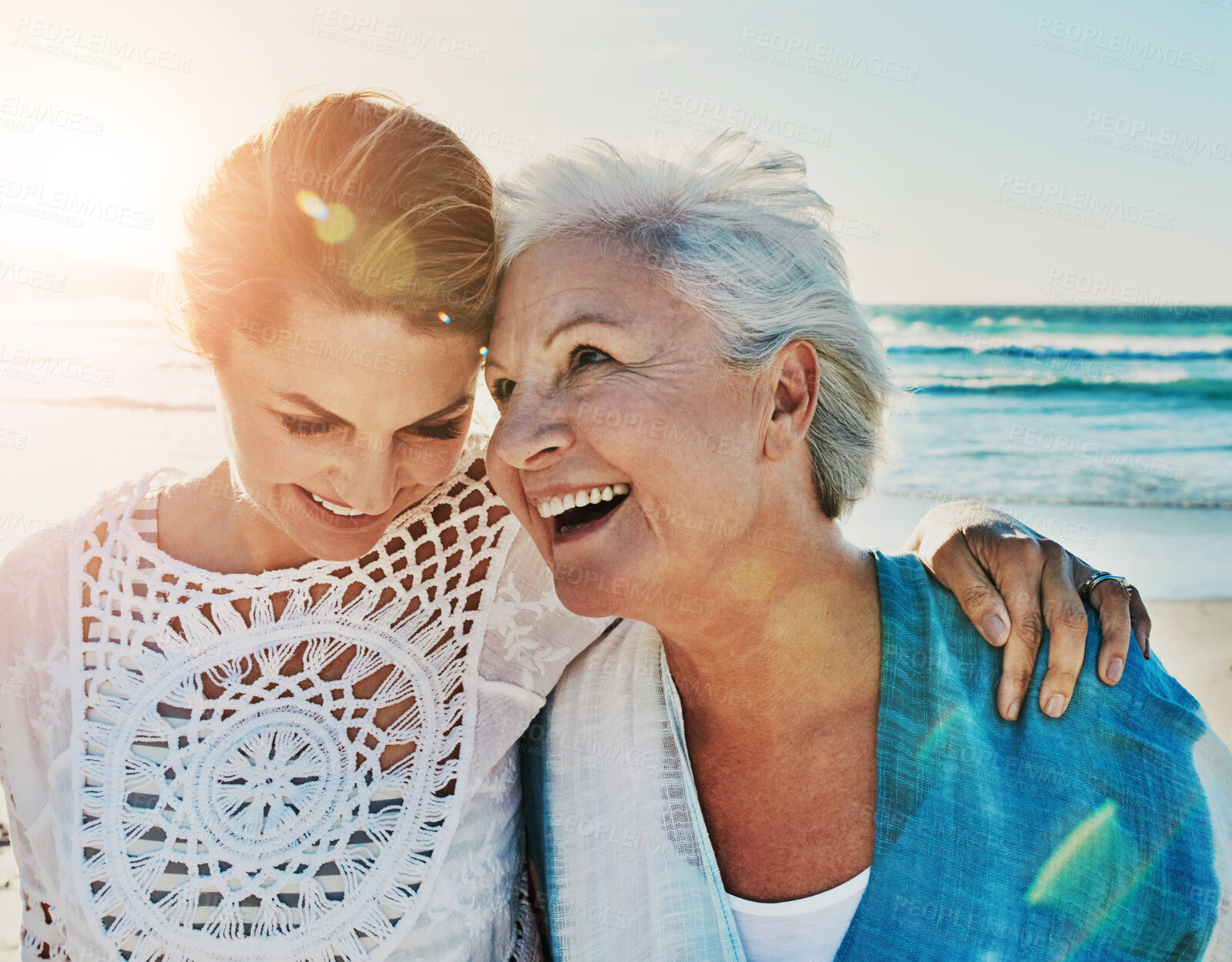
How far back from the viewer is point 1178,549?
735cm

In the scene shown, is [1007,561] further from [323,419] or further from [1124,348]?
[1124,348]

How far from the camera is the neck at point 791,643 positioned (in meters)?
2.16

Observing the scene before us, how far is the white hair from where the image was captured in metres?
2.03

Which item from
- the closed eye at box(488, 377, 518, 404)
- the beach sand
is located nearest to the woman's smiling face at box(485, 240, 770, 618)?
the closed eye at box(488, 377, 518, 404)

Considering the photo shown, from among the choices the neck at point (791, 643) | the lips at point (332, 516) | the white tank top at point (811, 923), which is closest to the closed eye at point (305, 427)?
the lips at point (332, 516)

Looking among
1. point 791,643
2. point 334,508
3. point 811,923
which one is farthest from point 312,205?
point 811,923

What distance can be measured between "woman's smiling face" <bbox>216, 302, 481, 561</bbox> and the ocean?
1.23 m

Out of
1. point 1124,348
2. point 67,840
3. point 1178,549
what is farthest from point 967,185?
point 67,840

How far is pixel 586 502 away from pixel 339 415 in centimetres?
56

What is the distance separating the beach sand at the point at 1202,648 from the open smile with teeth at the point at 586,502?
4.30 m

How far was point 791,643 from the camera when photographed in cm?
220

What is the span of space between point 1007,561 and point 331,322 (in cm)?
160

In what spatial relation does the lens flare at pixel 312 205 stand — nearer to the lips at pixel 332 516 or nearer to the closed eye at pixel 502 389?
the closed eye at pixel 502 389

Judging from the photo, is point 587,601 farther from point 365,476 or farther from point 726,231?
point 726,231
